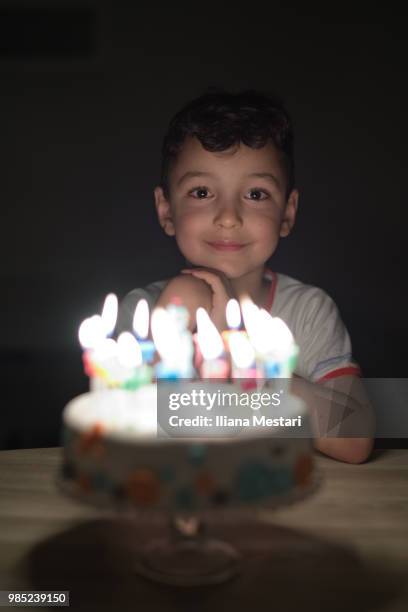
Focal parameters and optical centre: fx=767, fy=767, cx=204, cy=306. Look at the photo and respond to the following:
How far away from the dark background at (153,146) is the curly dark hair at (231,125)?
41 millimetres

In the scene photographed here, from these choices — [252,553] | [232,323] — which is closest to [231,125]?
[232,323]

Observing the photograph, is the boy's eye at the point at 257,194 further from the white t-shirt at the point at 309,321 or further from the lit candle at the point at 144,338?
the lit candle at the point at 144,338

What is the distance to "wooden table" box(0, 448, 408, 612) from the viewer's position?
96cm

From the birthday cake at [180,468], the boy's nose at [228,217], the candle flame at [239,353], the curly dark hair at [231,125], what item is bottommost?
the birthday cake at [180,468]

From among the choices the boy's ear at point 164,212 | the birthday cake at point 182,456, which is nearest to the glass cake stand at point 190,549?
the birthday cake at point 182,456

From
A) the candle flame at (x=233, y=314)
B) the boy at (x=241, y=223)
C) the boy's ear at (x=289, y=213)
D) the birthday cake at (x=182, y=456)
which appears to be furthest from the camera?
the boy's ear at (x=289, y=213)

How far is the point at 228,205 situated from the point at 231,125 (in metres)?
0.18

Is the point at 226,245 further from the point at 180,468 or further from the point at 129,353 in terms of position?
the point at 180,468

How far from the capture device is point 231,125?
1729mm

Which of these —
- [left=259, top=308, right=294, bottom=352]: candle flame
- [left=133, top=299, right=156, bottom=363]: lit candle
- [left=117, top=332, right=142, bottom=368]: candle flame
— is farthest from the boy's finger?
[left=117, top=332, right=142, bottom=368]: candle flame

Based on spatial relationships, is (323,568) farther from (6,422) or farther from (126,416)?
(6,422)

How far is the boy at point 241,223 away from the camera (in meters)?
1.71

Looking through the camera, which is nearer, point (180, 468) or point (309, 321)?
point (180, 468)

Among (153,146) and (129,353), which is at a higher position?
(153,146)
